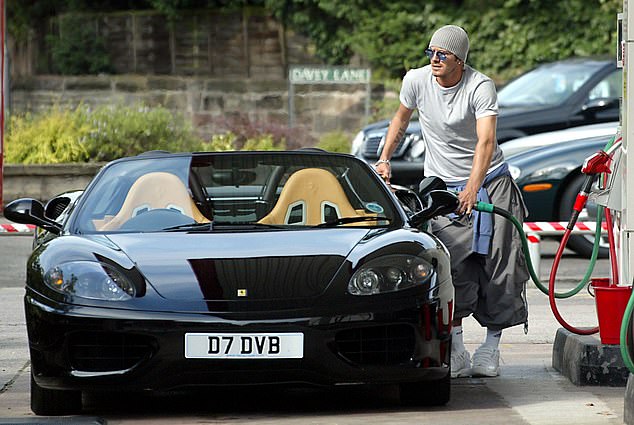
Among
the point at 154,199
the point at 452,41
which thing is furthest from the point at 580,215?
the point at 154,199

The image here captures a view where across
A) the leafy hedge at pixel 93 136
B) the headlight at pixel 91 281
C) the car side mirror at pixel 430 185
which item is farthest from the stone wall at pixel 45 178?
the headlight at pixel 91 281

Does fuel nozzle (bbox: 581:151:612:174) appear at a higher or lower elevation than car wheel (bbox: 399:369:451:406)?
higher

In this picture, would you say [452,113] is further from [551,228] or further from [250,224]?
[551,228]

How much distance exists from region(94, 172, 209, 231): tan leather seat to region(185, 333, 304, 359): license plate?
1.04 m

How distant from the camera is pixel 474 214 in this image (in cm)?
830

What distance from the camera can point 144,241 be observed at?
7.20 meters

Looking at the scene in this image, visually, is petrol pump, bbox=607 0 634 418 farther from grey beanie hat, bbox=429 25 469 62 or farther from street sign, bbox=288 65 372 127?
street sign, bbox=288 65 372 127

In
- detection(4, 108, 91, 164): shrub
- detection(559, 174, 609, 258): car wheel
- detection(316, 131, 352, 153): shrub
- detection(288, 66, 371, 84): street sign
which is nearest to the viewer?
detection(559, 174, 609, 258): car wheel

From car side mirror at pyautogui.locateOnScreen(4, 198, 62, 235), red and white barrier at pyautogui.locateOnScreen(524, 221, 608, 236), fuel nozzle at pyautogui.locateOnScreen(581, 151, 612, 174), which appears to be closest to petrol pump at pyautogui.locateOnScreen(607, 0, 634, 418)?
fuel nozzle at pyautogui.locateOnScreen(581, 151, 612, 174)

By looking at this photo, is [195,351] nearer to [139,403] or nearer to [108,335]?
[108,335]

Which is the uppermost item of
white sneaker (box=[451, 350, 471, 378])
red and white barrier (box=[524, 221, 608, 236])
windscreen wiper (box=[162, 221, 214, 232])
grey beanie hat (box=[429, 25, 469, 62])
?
grey beanie hat (box=[429, 25, 469, 62])

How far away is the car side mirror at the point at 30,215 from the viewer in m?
7.62

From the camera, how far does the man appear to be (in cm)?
827

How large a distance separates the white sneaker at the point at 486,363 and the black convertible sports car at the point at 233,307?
1.11 metres
